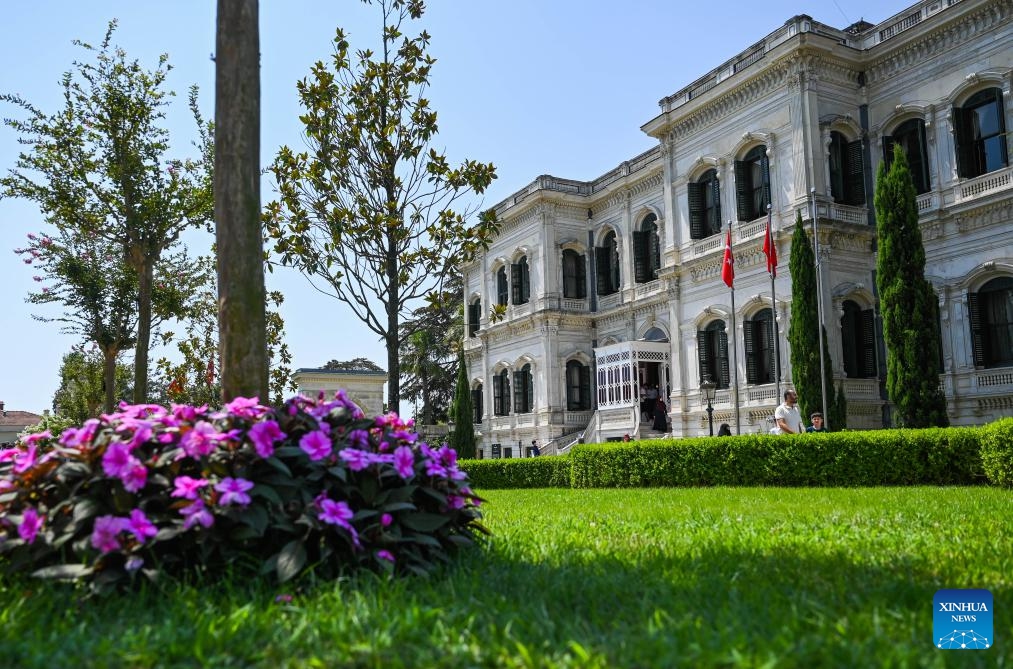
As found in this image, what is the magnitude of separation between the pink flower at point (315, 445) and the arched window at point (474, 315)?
1367 inches

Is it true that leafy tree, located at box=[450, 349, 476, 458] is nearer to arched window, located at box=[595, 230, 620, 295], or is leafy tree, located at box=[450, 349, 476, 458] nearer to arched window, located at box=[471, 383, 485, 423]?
arched window, located at box=[471, 383, 485, 423]

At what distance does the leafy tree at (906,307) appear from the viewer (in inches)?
707

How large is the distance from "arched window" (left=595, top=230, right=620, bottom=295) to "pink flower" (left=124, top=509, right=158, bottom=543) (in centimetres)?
2909

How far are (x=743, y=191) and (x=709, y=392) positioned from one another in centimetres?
592

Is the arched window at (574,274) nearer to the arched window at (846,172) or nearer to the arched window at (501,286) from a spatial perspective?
the arched window at (501,286)

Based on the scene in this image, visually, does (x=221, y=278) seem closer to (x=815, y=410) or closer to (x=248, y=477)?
(x=248, y=477)

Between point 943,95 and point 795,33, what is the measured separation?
393 cm

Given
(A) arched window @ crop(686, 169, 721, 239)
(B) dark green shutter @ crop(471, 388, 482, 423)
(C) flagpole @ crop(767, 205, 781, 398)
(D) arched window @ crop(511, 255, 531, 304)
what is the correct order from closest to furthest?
(C) flagpole @ crop(767, 205, 781, 398) → (A) arched window @ crop(686, 169, 721, 239) → (D) arched window @ crop(511, 255, 531, 304) → (B) dark green shutter @ crop(471, 388, 482, 423)

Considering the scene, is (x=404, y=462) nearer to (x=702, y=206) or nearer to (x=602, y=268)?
(x=702, y=206)

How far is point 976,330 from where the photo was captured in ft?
62.6

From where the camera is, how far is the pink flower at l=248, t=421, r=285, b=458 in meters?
4.06

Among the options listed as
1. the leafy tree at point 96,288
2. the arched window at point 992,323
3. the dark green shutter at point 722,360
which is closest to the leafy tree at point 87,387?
the leafy tree at point 96,288

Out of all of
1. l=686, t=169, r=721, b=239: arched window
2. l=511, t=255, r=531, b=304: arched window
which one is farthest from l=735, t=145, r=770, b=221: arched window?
l=511, t=255, r=531, b=304: arched window

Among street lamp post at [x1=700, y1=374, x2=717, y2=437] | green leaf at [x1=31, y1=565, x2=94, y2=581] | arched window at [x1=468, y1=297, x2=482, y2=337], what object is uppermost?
arched window at [x1=468, y1=297, x2=482, y2=337]
